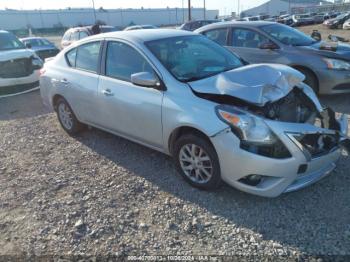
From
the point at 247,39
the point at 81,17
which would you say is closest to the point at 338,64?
the point at 247,39

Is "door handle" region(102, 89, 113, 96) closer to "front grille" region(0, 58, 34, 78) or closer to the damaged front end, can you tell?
the damaged front end

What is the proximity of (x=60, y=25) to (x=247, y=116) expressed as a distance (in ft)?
248

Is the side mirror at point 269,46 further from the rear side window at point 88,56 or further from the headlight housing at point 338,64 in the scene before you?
the rear side window at point 88,56

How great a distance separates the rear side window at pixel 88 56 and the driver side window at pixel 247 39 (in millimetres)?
3591

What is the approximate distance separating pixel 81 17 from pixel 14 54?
7257cm

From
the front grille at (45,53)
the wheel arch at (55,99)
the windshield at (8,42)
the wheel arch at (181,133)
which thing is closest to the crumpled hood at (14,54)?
the windshield at (8,42)

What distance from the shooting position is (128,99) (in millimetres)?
4098

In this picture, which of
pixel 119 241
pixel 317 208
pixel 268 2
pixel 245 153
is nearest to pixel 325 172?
pixel 317 208

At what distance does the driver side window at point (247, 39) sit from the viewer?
696cm

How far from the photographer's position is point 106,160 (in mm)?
4680

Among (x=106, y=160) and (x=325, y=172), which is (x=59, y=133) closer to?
(x=106, y=160)

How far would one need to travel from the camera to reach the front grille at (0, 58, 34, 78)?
8.77 m

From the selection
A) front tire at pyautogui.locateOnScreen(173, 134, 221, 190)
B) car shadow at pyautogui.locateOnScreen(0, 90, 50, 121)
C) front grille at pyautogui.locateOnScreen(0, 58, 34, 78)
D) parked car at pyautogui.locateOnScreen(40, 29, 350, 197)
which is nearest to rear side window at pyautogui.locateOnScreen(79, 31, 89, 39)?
front grille at pyautogui.locateOnScreen(0, 58, 34, 78)

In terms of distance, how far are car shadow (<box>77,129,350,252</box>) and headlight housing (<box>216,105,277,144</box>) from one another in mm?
720
